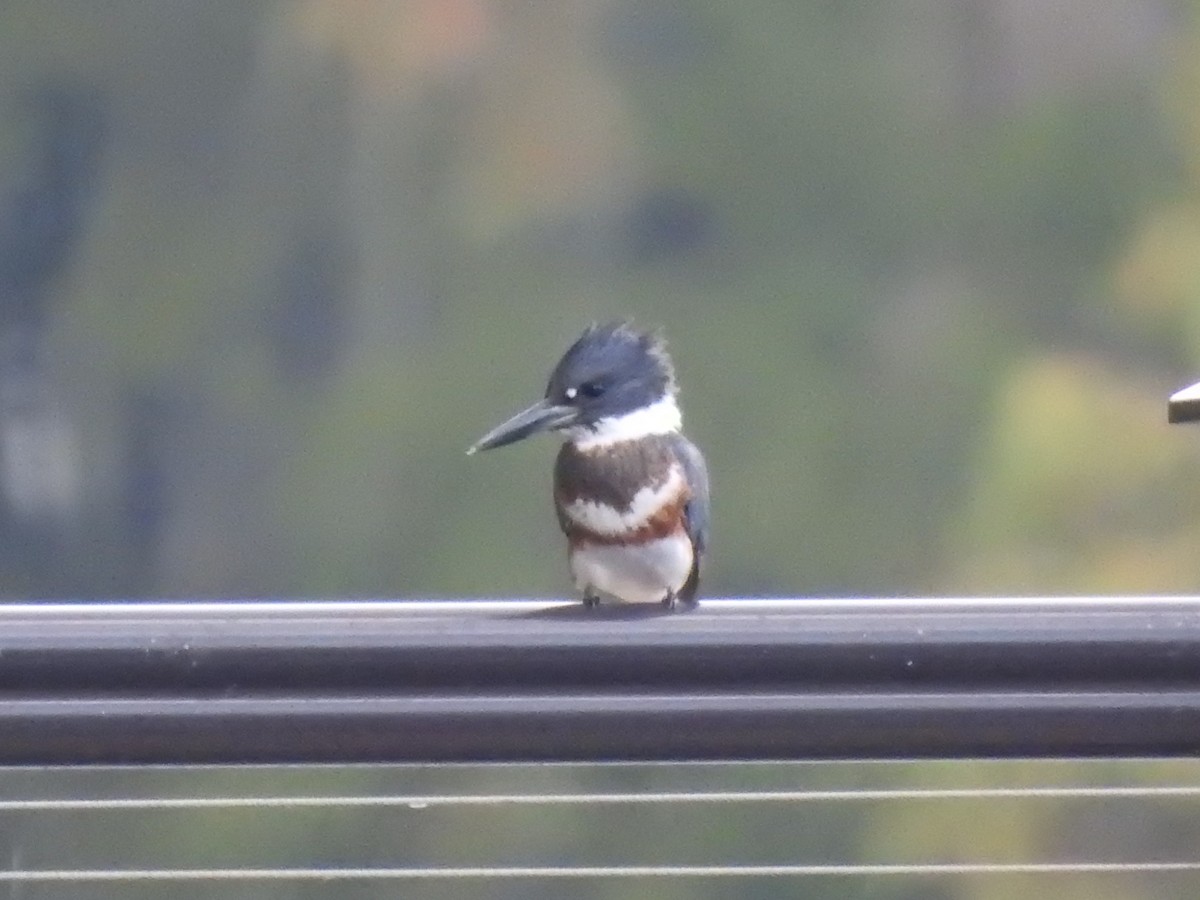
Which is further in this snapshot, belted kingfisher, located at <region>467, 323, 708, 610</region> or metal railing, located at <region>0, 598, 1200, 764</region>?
belted kingfisher, located at <region>467, 323, 708, 610</region>

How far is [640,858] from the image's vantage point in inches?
65.3

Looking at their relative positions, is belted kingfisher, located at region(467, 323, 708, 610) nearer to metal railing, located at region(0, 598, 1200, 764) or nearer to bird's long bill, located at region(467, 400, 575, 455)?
bird's long bill, located at region(467, 400, 575, 455)

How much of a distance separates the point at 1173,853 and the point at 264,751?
112 cm

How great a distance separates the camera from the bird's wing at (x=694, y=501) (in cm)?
134

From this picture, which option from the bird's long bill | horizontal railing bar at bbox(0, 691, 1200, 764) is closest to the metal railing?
horizontal railing bar at bbox(0, 691, 1200, 764)

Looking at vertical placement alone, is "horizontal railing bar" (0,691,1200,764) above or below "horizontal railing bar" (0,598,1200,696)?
below

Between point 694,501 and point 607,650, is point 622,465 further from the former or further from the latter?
point 607,650

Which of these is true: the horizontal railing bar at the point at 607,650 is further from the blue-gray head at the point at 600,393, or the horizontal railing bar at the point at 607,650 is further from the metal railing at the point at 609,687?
the blue-gray head at the point at 600,393

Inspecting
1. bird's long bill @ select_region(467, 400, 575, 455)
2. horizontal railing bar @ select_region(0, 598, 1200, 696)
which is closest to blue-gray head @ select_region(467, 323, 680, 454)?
bird's long bill @ select_region(467, 400, 575, 455)

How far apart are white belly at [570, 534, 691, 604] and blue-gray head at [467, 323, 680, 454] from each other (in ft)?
0.26

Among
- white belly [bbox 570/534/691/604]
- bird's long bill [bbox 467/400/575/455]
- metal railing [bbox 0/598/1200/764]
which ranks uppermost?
bird's long bill [bbox 467/400/575/455]

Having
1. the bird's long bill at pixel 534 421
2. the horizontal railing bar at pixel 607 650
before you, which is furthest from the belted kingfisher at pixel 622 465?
the horizontal railing bar at pixel 607 650

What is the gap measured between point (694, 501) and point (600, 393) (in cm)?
11

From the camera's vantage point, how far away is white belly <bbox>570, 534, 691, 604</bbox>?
1.32 meters
